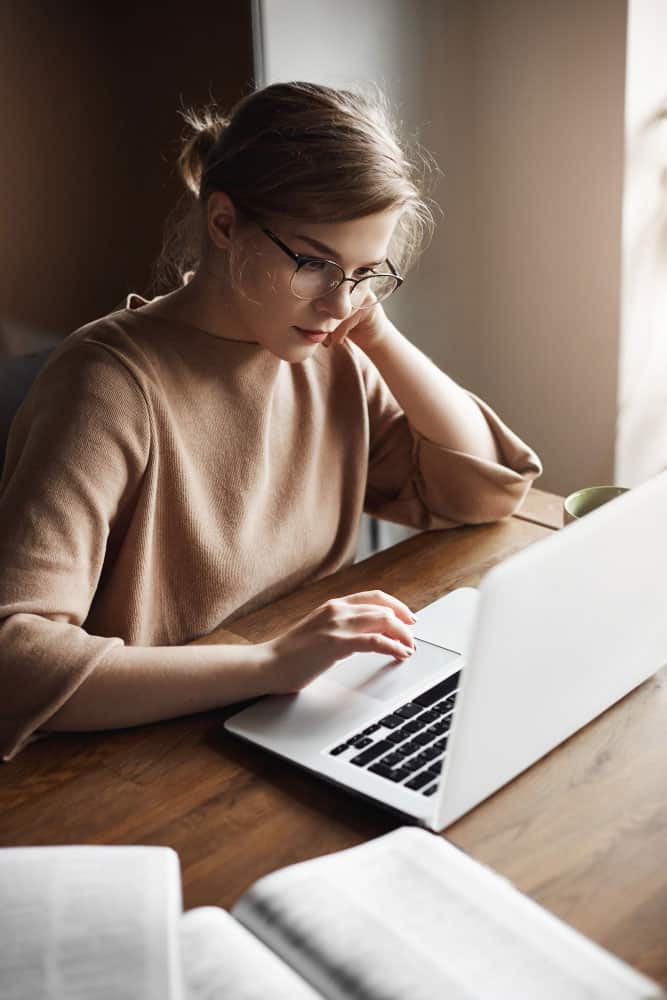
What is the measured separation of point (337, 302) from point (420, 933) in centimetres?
65

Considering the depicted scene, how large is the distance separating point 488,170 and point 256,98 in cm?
117

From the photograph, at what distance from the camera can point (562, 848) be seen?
79cm

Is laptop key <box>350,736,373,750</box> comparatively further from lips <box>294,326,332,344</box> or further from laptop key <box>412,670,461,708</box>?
lips <box>294,326,332,344</box>

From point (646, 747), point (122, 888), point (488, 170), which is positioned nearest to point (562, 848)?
point (646, 747)

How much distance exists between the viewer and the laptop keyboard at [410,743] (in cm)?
85

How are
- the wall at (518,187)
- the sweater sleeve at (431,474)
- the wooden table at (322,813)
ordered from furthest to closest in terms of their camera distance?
the wall at (518,187) → the sweater sleeve at (431,474) → the wooden table at (322,813)

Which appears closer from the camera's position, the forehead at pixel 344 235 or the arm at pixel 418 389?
the forehead at pixel 344 235

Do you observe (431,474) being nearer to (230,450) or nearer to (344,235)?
(230,450)

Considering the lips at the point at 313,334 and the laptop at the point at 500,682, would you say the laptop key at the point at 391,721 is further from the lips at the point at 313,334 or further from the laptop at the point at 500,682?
the lips at the point at 313,334

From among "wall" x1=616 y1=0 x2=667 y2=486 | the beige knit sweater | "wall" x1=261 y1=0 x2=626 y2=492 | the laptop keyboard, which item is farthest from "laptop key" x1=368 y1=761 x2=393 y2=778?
"wall" x1=616 y1=0 x2=667 y2=486

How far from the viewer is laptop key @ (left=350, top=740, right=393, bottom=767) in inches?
34.3

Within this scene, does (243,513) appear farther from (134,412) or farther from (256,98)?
(256,98)

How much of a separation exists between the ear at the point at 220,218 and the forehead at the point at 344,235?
87 mm

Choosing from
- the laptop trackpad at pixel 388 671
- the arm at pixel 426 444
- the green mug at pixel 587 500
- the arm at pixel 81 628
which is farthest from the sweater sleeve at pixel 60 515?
the green mug at pixel 587 500
